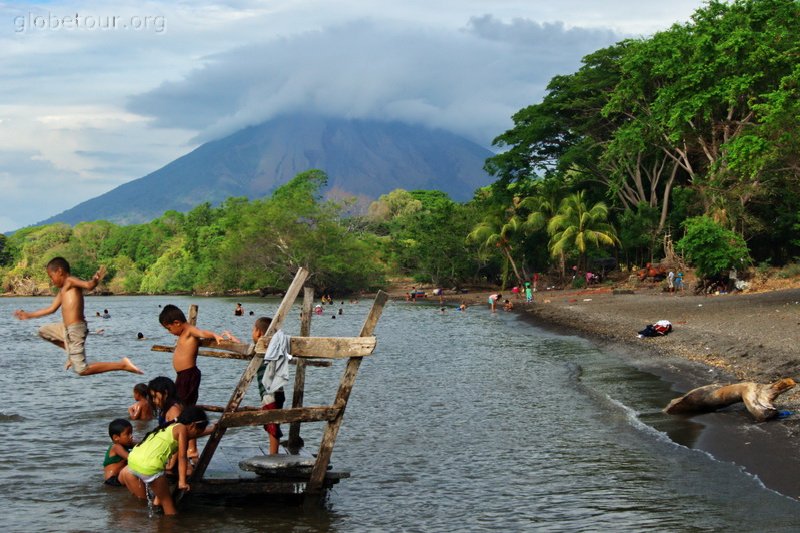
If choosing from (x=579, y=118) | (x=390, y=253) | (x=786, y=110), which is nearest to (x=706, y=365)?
(x=786, y=110)

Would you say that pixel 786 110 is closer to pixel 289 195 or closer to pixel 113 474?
pixel 113 474

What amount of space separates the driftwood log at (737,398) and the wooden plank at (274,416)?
7699 millimetres

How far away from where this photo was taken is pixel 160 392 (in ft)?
37.0

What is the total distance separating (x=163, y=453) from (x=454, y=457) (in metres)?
5.57

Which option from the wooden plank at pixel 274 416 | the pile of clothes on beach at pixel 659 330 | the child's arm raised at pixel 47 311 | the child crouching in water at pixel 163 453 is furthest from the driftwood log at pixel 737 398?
the pile of clothes on beach at pixel 659 330

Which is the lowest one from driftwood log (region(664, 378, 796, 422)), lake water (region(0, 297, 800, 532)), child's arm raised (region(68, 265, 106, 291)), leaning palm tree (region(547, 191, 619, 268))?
lake water (region(0, 297, 800, 532))

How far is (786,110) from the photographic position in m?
30.1

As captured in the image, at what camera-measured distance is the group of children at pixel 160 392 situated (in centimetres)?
1041

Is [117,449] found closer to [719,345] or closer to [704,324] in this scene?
[719,345]

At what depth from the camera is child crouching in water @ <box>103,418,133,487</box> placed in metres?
11.6

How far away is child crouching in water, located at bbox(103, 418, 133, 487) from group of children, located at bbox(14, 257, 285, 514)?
0.02 metres

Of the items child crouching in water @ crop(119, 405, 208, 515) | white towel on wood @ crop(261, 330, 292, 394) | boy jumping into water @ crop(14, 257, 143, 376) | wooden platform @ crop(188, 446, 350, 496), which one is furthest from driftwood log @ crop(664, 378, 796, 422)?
boy jumping into water @ crop(14, 257, 143, 376)

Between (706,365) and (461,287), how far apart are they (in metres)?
57.8

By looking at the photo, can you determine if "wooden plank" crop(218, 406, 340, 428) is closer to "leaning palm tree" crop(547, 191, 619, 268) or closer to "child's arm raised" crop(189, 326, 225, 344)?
"child's arm raised" crop(189, 326, 225, 344)
